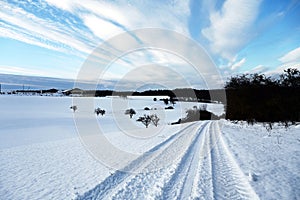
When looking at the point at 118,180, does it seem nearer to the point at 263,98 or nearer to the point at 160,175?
the point at 160,175

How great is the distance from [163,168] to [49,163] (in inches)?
153

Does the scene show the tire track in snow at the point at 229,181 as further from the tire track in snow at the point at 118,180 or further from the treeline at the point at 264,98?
the treeline at the point at 264,98

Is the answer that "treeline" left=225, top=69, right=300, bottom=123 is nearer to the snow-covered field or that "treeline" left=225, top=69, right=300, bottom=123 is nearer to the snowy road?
the snow-covered field

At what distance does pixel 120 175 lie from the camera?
5277mm

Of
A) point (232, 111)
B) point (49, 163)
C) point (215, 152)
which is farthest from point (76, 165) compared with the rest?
point (232, 111)

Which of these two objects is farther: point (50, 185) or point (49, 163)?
point (49, 163)

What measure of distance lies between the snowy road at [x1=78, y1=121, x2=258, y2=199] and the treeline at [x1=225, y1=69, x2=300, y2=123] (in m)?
14.8

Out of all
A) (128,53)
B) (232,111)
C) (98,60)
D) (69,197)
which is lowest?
(69,197)

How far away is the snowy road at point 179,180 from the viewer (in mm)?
4055

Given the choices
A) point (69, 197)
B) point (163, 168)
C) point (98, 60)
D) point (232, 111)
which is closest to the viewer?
point (69, 197)

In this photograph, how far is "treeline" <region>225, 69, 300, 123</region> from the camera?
18.1m

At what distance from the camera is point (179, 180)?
4.73m

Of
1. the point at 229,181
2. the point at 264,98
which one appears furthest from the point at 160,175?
the point at 264,98

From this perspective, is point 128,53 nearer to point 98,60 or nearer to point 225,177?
point 98,60
